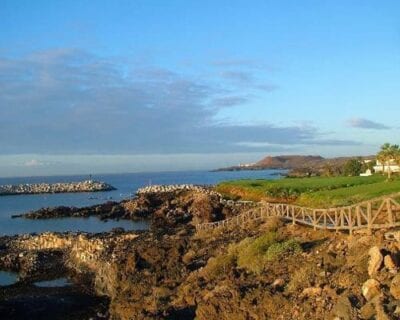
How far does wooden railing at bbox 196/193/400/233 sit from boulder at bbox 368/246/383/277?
4658 mm

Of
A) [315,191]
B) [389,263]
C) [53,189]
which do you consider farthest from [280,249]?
[53,189]

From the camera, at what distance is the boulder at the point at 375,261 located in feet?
52.0

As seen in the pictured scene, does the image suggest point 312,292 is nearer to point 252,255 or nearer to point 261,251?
point 252,255

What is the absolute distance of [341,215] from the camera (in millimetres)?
23953

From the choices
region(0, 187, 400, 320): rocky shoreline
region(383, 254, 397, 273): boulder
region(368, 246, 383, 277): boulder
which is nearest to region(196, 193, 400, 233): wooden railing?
region(0, 187, 400, 320): rocky shoreline

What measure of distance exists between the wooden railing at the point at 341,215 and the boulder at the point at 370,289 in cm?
637

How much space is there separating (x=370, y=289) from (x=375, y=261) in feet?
5.48

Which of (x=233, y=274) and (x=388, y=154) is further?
(x=388, y=154)

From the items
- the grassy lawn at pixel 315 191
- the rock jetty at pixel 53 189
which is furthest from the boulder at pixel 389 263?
the rock jetty at pixel 53 189

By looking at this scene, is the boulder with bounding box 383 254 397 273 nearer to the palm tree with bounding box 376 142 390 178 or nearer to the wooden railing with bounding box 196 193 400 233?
the wooden railing with bounding box 196 193 400 233

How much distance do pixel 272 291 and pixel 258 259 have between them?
452 centimetres

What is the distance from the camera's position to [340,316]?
13570 millimetres

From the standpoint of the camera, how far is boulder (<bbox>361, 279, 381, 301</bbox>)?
14344 mm

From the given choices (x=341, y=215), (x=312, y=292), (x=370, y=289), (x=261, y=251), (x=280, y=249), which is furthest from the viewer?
(x=341, y=215)
